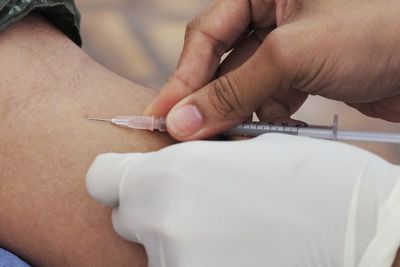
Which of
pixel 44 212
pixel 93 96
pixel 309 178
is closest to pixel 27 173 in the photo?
pixel 44 212

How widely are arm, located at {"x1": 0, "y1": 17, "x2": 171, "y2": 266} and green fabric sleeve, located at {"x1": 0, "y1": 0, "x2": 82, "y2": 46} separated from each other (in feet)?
0.15

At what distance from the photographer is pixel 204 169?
0.75 m

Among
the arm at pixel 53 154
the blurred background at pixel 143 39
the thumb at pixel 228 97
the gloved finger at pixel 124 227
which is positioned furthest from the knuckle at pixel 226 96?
the blurred background at pixel 143 39

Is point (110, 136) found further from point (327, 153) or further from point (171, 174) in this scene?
point (327, 153)

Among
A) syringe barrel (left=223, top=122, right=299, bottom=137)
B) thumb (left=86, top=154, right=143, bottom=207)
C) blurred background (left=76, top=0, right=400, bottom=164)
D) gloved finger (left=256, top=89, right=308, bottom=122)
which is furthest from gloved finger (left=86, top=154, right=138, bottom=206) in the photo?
blurred background (left=76, top=0, right=400, bottom=164)

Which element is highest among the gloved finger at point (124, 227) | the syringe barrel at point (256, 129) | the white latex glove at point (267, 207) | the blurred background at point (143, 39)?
the white latex glove at point (267, 207)

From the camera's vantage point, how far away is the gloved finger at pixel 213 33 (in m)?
1.09

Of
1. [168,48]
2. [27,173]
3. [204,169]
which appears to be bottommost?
[168,48]

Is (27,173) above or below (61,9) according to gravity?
below

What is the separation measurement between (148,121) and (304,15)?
36 cm

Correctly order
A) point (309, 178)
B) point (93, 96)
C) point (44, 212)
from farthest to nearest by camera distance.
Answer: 1. point (93, 96)
2. point (44, 212)
3. point (309, 178)

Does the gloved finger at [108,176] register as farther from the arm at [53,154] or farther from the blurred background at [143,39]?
the blurred background at [143,39]

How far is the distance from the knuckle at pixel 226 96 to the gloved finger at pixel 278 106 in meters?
0.26

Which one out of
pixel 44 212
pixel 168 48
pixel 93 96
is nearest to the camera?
pixel 44 212
